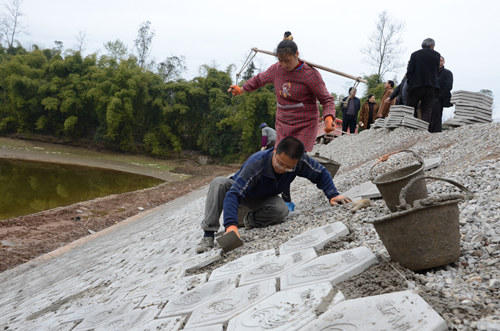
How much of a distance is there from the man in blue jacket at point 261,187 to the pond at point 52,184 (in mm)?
9941

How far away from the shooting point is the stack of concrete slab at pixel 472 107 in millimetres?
8625

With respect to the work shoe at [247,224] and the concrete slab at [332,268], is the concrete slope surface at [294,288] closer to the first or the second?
the concrete slab at [332,268]

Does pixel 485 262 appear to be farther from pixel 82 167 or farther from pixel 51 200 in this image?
pixel 82 167

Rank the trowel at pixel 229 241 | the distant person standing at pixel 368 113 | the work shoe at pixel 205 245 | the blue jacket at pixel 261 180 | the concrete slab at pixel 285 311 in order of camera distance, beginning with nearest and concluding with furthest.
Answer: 1. the concrete slab at pixel 285 311
2. the trowel at pixel 229 241
3. the blue jacket at pixel 261 180
4. the work shoe at pixel 205 245
5. the distant person standing at pixel 368 113

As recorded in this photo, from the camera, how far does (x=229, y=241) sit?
3311mm

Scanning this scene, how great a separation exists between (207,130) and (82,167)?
11.1 metres

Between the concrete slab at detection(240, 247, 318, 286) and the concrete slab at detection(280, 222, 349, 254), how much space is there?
84 millimetres

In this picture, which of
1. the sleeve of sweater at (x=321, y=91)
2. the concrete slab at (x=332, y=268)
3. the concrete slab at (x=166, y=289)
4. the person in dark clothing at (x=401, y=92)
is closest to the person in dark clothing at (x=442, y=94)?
the person in dark clothing at (x=401, y=92)

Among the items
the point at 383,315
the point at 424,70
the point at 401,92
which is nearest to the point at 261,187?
the point at 383,315

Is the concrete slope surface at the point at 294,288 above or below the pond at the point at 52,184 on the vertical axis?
above

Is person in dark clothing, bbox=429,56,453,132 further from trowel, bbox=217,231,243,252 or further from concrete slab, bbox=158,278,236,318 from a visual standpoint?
concrete slab, bbox=158,278,236,318

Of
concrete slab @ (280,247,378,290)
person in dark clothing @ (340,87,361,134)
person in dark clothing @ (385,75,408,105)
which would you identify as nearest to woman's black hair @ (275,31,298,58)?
concrete slab @ (280,247,378,290)

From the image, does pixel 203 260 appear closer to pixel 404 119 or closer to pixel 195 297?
pixel 195 297

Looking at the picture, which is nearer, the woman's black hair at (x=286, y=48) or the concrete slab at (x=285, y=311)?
the concrete slab at (x=285, y=311)
